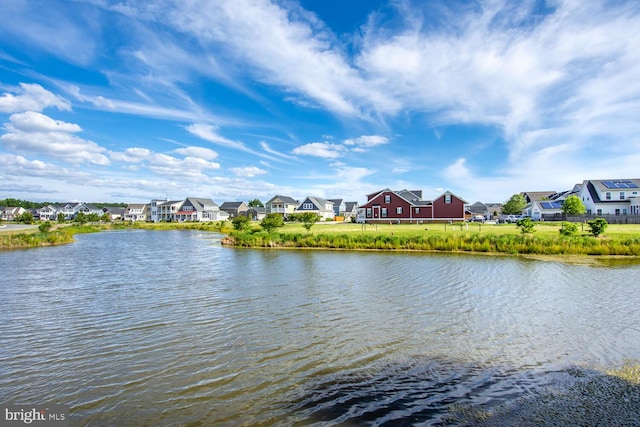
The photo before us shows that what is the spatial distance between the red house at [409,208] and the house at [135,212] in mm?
94415

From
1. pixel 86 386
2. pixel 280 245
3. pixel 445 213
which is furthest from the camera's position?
pixel 445 213

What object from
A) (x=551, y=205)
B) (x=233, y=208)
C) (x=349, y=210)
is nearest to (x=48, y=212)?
(x=233, y=208)

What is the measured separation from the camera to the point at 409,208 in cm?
5294

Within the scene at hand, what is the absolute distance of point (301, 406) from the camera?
5801mm

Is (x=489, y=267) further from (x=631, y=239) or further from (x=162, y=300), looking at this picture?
(x=162, y=300)

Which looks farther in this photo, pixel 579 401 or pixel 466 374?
pixel 466 374

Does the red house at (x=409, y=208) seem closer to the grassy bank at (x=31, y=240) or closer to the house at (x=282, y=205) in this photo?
the house at (x=282, y=205)

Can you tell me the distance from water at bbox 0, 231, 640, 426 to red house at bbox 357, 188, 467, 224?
3506cm

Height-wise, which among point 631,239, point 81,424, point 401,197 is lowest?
point 81,424

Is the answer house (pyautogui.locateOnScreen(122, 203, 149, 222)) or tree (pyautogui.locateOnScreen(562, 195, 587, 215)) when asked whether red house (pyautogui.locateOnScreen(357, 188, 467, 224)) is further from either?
house (pyautogui.locateOnScreen(122, 203, 149, 222))

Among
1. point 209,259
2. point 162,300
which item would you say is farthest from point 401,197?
point 162,300

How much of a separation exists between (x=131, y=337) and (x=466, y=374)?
8222mm

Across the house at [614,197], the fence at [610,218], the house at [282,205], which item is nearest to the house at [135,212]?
the house at [282,205]

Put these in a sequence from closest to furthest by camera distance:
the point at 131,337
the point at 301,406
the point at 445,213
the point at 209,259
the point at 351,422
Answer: the point at 351,422, the point at 301,406, the point at 131,337, the point at 209,259, the point at 445,213
